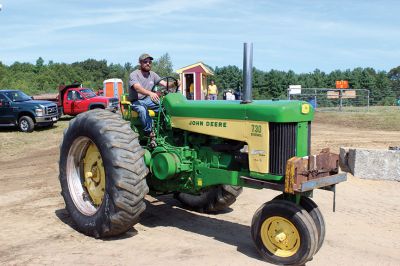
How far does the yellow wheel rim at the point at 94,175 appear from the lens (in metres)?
5.82

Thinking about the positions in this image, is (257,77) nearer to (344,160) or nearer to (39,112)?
(39,112)

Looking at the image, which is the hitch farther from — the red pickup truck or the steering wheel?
the red pickup truck

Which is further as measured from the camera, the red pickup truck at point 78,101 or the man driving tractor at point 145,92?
the red pickup truck at point 78,101

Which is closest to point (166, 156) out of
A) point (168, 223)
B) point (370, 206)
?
point (168, 223)

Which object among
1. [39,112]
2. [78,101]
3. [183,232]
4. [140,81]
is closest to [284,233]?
[183,232]

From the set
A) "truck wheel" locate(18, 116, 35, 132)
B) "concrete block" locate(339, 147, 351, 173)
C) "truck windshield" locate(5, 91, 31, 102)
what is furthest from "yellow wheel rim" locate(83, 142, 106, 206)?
"truck windshield" locate(5, 91, 31, 102)

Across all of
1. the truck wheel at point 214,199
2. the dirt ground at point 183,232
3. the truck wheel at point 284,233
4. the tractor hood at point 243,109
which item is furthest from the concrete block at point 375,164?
the truck wheel at point 284,233

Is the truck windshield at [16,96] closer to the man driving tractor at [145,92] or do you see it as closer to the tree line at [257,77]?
the man driving tractor at [145,92]

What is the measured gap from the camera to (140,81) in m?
6.24

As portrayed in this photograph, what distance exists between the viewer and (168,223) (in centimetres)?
607

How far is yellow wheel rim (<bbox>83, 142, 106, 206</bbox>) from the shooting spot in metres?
5.82

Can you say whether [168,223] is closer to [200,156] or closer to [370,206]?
[200,156]

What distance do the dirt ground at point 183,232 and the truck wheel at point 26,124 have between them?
10507 mm

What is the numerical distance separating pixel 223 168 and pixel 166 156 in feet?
2.23
